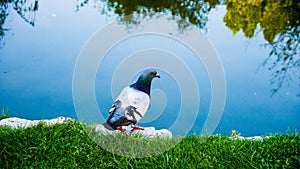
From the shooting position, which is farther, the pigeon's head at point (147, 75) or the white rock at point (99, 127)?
the white rock at point (99, 127)

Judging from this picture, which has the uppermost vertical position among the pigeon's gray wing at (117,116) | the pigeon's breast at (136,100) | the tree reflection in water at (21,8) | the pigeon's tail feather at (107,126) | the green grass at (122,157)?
the tree reflection in water at (21,8)

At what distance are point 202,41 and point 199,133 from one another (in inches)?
23.8

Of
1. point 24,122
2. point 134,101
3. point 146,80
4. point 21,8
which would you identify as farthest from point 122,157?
point 21,8

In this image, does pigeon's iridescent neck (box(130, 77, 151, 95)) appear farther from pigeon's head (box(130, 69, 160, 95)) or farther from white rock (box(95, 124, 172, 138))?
white rock (box(95, 124, 172, 138))

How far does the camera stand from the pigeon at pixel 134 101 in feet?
6.50

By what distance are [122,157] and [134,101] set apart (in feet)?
0.96

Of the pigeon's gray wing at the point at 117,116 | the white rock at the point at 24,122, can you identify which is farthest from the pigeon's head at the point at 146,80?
the white rock at the point at 24,122

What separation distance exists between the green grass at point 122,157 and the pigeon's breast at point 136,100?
8.8 inches

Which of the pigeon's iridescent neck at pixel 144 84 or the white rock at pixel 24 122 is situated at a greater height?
the pigeon's iridescent neck at pixel 144 84

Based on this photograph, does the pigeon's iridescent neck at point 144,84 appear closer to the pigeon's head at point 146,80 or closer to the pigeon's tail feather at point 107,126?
the pigeon's head at point 146,80

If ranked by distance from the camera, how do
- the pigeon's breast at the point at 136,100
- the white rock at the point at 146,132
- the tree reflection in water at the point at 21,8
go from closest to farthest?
the pigeon's breast at the point at 136,100
the white rock at the point at 146,132
the tree reflection in water at the point at 21,8

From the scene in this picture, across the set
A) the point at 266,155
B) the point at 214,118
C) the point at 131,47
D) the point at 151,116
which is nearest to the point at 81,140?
the point at 151,116

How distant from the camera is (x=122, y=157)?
2027 mm

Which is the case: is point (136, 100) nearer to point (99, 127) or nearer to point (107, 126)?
point (107, 126)
